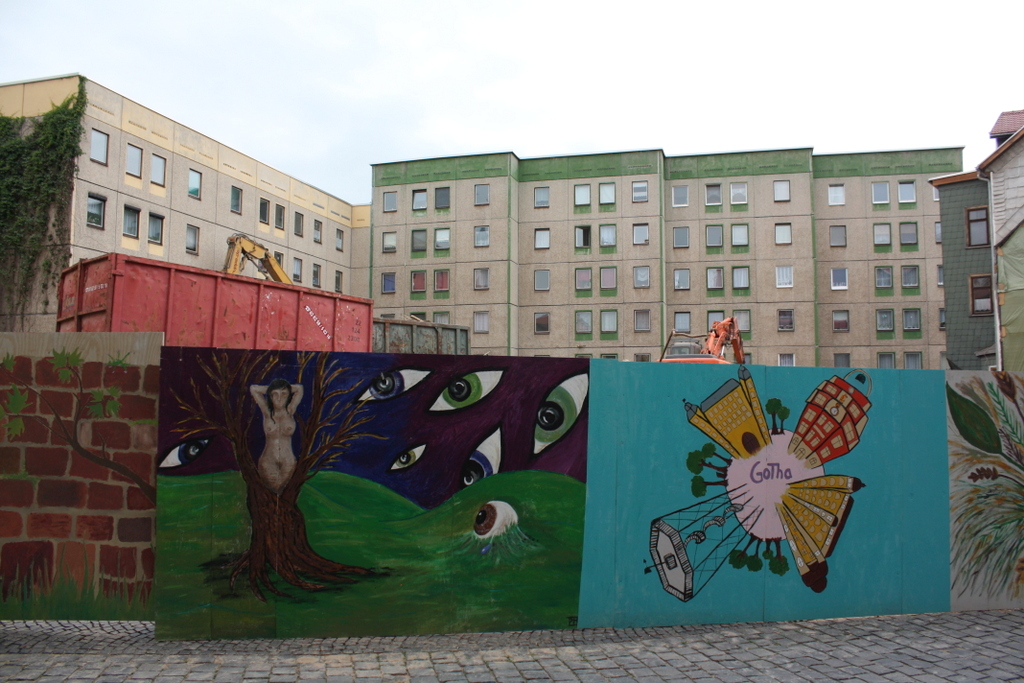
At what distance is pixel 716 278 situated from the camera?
4575cm

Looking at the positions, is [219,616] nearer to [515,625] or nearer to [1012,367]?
[515,625]

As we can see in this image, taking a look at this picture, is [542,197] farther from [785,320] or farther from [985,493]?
[985,493]

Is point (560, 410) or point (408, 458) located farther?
point (560, 410)

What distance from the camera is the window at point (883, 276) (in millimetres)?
45219

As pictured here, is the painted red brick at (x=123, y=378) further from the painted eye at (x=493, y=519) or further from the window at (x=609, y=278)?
the window at (x=609, y=278)

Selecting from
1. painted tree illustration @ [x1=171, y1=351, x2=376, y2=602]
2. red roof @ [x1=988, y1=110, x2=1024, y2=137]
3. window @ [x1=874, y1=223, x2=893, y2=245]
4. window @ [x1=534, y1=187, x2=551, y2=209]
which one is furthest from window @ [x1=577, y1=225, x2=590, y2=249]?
painted tree illustration @ [x1=171, y1=351, x2=376, y2=602]

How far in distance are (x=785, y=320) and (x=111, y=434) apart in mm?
44060

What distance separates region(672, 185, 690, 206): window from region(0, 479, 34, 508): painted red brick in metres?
44.3

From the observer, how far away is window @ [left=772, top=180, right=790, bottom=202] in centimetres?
4525

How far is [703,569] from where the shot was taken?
601 cm

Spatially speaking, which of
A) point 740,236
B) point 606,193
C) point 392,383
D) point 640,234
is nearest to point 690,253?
point 740,236

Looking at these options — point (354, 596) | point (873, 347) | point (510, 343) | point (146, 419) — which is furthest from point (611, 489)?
point (873, 347)

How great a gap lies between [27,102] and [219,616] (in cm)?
3398

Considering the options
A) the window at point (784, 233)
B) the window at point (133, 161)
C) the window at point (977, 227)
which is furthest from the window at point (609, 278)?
the window at point (133, 161)
